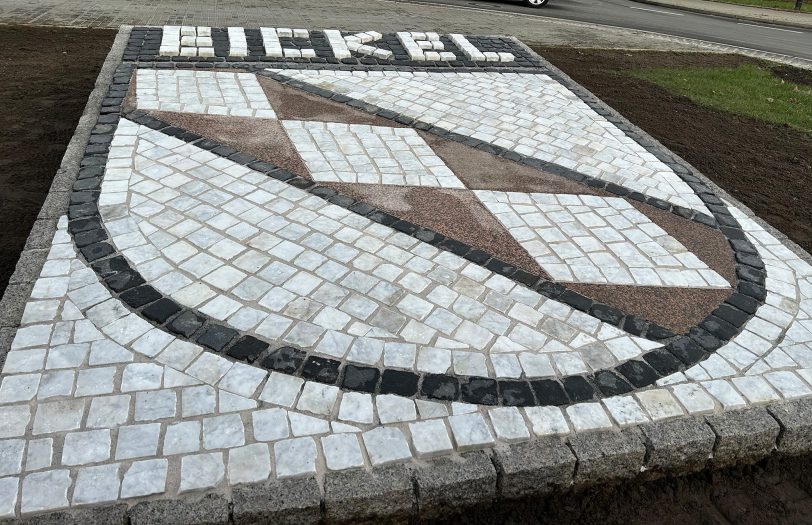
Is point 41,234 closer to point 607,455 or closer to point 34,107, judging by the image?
point 34,107

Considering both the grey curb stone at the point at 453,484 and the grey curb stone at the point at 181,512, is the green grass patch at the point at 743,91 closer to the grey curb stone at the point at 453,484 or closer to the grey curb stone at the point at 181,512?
the grey curb stone at the point at 453,484

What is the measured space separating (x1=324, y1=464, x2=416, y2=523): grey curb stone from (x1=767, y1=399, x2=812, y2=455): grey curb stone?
93.2 inches

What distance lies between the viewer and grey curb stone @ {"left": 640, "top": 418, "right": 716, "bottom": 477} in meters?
3.51

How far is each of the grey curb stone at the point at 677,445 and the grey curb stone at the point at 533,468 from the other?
533 mm

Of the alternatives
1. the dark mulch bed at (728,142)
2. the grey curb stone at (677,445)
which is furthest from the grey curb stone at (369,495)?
the dark mulch bed at (728,142)

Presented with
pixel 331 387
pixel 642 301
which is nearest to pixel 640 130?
pixel 642 301

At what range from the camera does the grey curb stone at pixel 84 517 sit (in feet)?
9.27

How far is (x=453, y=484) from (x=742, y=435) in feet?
6.03

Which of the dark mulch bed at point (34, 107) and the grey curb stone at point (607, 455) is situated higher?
the grey curb stone at point (607, 455)

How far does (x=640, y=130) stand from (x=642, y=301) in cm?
401

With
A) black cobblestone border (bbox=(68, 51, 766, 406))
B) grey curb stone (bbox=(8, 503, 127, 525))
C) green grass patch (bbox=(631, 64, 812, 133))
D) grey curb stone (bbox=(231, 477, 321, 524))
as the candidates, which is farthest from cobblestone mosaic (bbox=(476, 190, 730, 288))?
green grass patch (bbox=(631, 64, 812, 133))

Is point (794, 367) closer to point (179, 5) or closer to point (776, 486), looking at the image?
point (776, 486)

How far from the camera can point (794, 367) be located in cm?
414

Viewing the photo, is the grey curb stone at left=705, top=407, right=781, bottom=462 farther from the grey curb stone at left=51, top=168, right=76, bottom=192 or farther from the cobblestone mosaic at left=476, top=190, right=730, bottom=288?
the grey curb stone at left=51, top=168, right=76, bottom=192
